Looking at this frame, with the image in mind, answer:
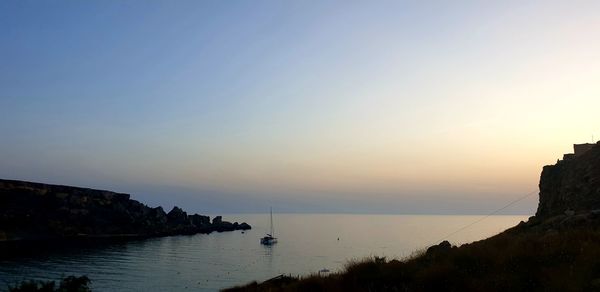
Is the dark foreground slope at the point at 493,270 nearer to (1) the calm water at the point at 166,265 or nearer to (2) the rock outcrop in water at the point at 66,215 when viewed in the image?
(1) the calm water at the point at 166,265

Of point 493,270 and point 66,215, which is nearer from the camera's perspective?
point 493,270

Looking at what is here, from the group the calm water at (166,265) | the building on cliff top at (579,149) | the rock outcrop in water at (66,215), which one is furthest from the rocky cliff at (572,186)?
the rock outcrop in water at (66,215)

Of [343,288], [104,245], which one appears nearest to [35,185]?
[104,245]

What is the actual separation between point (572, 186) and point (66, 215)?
588 feet

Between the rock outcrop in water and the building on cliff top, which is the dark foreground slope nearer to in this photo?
the building on cliff top

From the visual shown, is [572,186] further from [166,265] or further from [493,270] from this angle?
[166,265]

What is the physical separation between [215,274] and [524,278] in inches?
3113

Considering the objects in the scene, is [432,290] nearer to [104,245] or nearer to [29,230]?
[104,245]

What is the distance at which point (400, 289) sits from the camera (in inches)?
501

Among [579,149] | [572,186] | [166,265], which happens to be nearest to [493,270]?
[572,186]

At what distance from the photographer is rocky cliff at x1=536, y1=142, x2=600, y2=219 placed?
2734 centimetres

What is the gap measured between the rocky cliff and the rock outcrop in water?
15524cm

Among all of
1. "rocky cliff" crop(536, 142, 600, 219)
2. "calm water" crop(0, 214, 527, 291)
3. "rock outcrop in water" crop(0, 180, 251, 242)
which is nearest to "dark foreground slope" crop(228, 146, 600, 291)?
"rocky cliff" crop(536, 142, 600, 219)

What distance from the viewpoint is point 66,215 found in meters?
175
